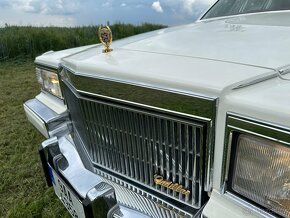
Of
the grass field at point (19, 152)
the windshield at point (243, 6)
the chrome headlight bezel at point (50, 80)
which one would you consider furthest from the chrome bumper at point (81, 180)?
the windshield at point (243, 6)

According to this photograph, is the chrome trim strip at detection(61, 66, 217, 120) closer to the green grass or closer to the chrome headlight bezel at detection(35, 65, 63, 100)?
the chrome headlight bezel at detection(35, 65, 63, 100)

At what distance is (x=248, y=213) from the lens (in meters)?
1.20

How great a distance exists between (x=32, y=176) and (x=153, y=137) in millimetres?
1938

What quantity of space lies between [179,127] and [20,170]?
2251 mm

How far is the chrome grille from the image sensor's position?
1.36 metres

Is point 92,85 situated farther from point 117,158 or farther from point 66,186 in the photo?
point 66,186

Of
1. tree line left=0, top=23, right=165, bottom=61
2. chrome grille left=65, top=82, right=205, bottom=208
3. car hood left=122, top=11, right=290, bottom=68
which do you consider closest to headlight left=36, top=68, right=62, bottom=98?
chrome grille left=65, top=82, right=205, bottom=208

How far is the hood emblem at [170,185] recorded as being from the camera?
148cm

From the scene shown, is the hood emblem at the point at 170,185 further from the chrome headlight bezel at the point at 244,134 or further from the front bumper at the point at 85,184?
the chrome headlight bezel at the point at 244,134

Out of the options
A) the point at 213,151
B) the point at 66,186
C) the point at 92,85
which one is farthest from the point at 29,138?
the point at 213,151

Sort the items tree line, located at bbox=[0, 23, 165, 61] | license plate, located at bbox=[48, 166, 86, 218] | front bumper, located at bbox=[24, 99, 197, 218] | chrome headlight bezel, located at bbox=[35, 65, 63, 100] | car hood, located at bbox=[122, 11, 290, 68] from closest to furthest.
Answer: car hood, located at bbox=[122, 11, 290, 68]
front bumper, located at bbox=[24, 99, 197, 218]
license plate, located at bbox=[48, 166, 86, 218]
chrome headlight bezel, located at bbox=[35, 65, 63, 100]
tree line, located at bbox=[0, 23, 165, 61]

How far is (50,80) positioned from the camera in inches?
96.4

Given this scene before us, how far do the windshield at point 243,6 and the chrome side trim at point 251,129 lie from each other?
69.3 inches

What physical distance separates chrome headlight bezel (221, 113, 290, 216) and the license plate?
2.60ft
